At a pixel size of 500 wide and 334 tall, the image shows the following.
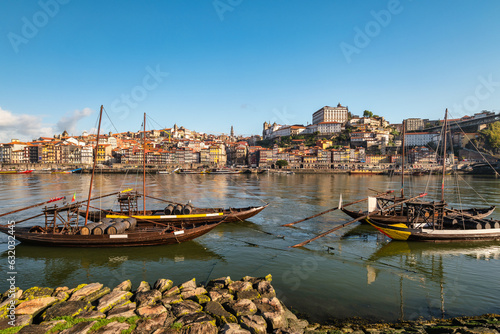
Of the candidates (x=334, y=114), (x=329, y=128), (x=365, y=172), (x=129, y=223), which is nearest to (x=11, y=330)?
(x=129, y=223)

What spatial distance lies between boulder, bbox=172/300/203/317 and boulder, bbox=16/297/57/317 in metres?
3.48

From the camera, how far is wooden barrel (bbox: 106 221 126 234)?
46.5 feet

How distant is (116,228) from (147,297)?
23.5 feet

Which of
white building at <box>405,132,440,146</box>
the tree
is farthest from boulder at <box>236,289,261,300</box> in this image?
white building at <box>405,132,440,146</box>

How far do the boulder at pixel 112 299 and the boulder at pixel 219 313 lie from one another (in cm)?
243

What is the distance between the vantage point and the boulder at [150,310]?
748 centimetres

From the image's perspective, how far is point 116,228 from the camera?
46.8 ft

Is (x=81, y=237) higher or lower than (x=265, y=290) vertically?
higher

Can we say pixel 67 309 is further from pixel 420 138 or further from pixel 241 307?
pixel 420 138

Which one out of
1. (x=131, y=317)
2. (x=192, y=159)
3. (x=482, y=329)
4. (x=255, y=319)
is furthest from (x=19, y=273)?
(x=192, y=159)

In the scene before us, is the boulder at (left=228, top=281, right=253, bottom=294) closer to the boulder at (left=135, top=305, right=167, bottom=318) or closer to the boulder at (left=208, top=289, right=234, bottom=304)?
the boulder at (left=208, top=289, right=234, bottom=304)

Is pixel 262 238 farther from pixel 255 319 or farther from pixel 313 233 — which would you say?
pixel 255 319

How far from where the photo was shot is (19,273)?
38.0 ft

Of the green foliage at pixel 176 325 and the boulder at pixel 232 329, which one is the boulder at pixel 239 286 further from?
the green foliage at pixel 176 325
